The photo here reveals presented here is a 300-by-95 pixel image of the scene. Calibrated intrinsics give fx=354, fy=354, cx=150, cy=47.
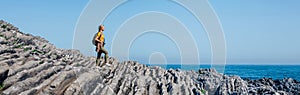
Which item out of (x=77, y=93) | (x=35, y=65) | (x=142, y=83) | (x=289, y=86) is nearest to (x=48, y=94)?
(x=77, y=93)

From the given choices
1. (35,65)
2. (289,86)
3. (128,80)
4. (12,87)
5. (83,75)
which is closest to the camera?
(12,87)

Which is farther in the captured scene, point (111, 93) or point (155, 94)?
point (155, 94)

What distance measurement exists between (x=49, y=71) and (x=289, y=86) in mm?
33645

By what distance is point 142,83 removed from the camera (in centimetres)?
1720

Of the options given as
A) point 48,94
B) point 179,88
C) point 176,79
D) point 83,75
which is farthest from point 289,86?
point 48,94

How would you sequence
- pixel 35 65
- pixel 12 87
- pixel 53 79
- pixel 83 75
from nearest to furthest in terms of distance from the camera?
pixel 12 87 < pixel 53 79 < pixel 83 75 < pixel 35 65

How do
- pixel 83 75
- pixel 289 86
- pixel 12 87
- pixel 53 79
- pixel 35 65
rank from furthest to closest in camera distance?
pixel 289 86
pixel 35 65
pixel 83 75
pixel 53 79
pixel 12 87

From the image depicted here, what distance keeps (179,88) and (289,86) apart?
28.8 meters

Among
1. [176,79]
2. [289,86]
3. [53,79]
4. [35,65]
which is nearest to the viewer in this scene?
[53,79]

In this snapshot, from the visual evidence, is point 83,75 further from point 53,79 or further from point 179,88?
point 179,88

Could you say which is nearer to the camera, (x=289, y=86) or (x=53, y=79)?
(x=53, y=79)

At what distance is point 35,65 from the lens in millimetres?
16203

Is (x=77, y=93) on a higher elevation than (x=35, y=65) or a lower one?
lower

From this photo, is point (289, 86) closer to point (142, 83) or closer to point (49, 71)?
point (142, 83)
